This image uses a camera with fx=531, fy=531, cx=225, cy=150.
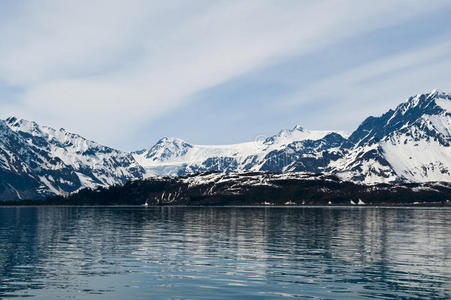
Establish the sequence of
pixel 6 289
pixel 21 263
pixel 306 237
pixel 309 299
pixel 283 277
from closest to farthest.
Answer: pixel 309 299 → pixel 6 289 → pixel 283 277 → pixel 21 263 → pixel 306 237

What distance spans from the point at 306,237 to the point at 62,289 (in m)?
72.4

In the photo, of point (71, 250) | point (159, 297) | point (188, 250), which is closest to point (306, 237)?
point (188, 250)

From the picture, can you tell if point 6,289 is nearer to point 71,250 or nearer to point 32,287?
point 32,287

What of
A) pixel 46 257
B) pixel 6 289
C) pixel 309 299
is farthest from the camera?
pixel 46 257

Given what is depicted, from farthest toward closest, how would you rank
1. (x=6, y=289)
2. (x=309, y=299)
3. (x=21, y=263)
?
(x=21, y=263) < (x=6, y=289) < (x=309, y=299)

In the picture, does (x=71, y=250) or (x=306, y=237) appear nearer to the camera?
(x=71, y=250)

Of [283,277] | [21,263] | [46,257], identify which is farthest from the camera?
[46,257]

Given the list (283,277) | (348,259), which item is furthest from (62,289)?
(348,259)

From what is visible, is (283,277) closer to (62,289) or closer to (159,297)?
(159,297)

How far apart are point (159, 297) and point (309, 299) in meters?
14.5

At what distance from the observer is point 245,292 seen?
176ft

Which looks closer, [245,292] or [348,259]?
[245,292]

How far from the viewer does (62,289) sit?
55719 mm

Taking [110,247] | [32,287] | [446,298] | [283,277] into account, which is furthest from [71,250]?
[446,298]
